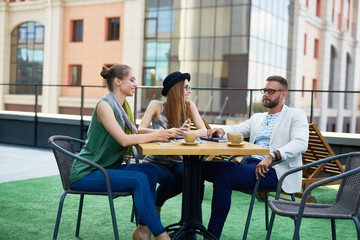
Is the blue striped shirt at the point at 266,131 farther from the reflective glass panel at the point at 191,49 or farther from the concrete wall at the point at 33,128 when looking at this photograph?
the reflective glass panel at the point at 191,49

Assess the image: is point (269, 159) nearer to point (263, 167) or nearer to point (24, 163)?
point (263, 167)

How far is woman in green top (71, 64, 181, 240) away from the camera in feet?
11.4

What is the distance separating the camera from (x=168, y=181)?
425cm

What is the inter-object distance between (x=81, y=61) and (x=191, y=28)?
343 inches

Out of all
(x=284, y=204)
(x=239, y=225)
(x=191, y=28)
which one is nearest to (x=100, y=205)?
(x=239, y=225)

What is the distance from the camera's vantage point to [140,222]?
12.9 feet

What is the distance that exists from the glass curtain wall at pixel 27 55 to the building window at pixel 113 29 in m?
5.79

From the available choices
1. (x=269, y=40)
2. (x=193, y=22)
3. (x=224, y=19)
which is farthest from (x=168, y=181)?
(x=269, y=40)

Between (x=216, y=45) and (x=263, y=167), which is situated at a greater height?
(x=216, y=45)

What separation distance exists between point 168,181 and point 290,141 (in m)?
1.14

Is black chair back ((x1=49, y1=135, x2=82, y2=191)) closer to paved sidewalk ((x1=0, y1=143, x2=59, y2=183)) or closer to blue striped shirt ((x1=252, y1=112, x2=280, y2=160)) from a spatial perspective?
blue striped shirt ((x1=252, y1=112, x2=280, y2=160))

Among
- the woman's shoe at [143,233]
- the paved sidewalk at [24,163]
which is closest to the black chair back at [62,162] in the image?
the woman's shoe at [143,233]

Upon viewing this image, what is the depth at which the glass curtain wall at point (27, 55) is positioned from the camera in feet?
113

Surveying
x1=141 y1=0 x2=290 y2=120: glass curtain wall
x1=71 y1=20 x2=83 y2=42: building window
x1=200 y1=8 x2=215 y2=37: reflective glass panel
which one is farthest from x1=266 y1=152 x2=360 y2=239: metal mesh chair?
x1=71 y1=20 x2=83 y2=42: building window
